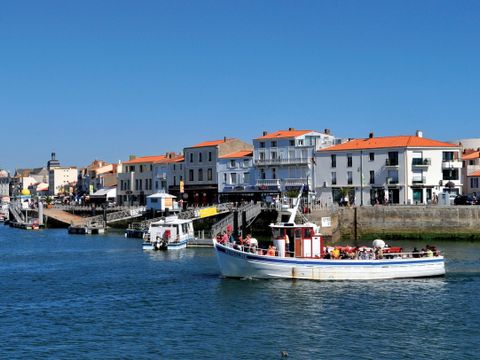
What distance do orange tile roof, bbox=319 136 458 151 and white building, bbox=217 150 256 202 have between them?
13.9 metres

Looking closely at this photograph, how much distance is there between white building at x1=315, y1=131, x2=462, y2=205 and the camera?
8862 cm

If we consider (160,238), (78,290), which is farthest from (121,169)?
(78,290)

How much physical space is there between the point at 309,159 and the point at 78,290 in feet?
188

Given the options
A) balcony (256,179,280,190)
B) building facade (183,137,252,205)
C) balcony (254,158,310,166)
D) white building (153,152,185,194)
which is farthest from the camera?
white building (153,152,185,194)

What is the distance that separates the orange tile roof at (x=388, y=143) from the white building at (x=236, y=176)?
45.5ft

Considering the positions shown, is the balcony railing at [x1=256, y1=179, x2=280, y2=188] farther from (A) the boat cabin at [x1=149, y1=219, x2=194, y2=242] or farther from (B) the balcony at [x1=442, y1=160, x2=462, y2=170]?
(A) the boat cabin at [x1=149, y1=219, x2=194, y2=242]

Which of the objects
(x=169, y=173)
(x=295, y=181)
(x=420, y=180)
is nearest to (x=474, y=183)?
(x=420, y=180)

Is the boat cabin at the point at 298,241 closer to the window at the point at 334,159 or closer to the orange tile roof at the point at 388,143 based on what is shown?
the orange tile roof at the point at 388,143

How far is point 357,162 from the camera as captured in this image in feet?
302

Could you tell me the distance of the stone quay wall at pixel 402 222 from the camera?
7488 centimetres

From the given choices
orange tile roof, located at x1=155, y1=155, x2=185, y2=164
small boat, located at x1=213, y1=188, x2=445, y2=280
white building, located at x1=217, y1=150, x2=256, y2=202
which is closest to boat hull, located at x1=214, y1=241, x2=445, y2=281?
small boat, located at x1=213, y1=188, x2=445, y2=280

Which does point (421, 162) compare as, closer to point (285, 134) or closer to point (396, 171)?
point (396, 171)

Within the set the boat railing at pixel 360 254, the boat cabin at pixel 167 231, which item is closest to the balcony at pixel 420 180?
the boat cabin at pixel 167 231

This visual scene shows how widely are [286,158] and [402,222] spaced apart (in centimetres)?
2629
